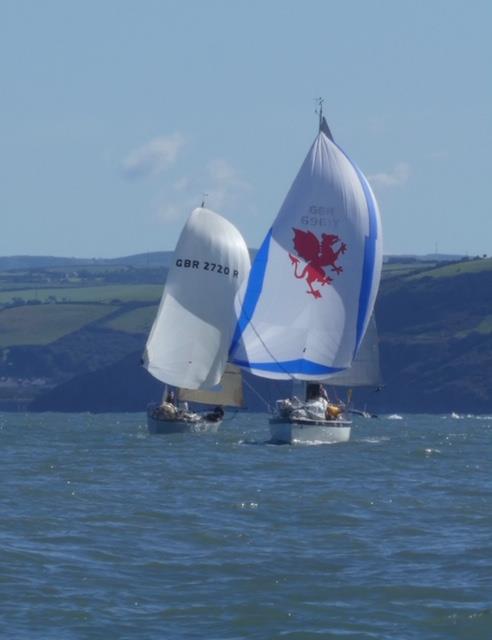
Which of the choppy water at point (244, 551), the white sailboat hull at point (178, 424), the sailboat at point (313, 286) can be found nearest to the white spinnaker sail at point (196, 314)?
the white sailboat hull at point (178, 424)

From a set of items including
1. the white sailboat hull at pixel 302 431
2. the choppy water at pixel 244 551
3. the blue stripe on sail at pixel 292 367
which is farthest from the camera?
the blue stripe on sail at pixel 292 367

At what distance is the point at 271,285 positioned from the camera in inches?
2109

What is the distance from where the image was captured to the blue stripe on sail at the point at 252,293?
53531mm

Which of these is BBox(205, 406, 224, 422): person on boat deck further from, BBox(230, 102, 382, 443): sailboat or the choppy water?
the choppy water

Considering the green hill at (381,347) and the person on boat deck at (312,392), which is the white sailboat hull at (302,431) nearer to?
the person on boat deck at (312,392)

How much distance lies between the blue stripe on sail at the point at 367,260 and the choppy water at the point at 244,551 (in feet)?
33.2

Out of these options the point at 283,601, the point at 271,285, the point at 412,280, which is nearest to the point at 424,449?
the point at 271,285

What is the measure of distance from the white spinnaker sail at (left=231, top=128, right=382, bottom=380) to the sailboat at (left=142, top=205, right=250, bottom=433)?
11543 mm

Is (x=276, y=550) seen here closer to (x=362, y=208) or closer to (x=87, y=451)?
(x=87, y=451)

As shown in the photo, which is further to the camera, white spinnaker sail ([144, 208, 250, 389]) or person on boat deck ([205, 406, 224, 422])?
white spinnaker sail ([144, 208, 250, 389])

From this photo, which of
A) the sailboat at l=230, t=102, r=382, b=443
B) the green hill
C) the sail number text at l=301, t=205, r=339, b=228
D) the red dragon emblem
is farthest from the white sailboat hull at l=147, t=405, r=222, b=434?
the green hill

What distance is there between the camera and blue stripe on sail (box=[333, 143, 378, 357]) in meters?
53.9

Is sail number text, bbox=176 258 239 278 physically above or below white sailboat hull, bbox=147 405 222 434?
above

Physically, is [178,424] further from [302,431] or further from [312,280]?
[312,280]
